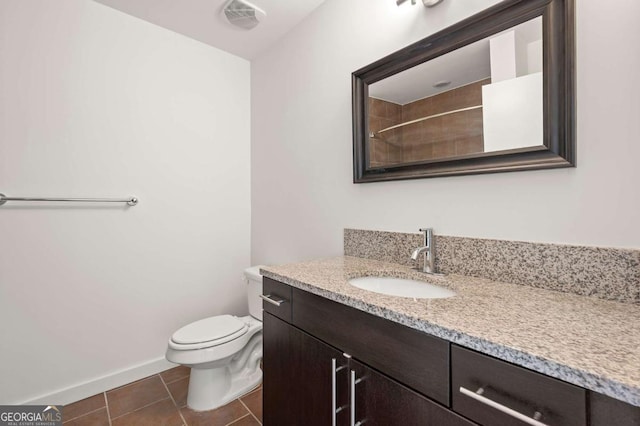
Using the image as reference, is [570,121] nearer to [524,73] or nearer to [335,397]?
[524,73]

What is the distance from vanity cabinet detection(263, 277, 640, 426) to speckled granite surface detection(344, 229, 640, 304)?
504mm

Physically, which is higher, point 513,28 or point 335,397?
point 513,28

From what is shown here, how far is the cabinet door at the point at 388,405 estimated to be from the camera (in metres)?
0.66

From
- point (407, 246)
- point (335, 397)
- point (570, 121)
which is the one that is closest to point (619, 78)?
point (570, 121)

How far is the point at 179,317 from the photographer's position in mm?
2084

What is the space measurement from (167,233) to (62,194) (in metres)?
0.60

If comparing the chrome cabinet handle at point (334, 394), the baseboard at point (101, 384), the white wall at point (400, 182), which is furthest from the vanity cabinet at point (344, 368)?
the baseboard at point (101, 384)

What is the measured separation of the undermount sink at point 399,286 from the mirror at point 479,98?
1.47 feet

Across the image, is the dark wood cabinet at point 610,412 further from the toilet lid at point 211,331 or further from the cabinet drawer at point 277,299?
the toilet lid at point 211,331

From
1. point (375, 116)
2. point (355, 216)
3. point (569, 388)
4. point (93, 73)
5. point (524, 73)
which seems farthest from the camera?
point (93, 73)

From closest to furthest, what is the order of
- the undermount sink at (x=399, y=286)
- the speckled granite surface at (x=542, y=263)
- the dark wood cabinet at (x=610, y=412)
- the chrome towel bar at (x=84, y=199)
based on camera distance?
1. the dark wood cabinet at (x=610, y=412)
2. the speckled granite surface at (x=542, y=263)
3. the undermount sink at (x=399, y=286)
4. the chrome towel bar at (x=84, y=199)

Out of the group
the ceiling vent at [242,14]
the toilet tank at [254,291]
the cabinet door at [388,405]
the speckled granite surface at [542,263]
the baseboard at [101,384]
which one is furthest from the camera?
the toilet tank at [254,291]

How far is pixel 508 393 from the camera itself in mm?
552

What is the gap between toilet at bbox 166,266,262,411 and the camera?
152 centimetres
